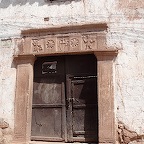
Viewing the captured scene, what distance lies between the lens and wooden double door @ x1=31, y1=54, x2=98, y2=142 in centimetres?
466

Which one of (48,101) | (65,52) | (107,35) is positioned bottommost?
(48,101)

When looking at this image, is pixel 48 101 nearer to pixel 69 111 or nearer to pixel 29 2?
pixel 69 111

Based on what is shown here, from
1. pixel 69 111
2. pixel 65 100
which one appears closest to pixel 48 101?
pixel 65 100

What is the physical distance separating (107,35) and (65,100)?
1.29 meters

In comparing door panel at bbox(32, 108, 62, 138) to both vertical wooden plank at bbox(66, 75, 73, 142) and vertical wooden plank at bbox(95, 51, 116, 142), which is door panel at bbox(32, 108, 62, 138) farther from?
vertical wooden plank at bbox(95, 51, 116, 142)

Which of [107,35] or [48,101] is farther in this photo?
[48,101]

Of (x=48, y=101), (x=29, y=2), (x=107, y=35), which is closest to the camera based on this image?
(x=107, y=35)

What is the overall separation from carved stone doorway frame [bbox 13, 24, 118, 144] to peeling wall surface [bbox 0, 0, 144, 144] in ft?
0.35

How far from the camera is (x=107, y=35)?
4648mm

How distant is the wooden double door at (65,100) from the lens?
Result: 4656 millimetres

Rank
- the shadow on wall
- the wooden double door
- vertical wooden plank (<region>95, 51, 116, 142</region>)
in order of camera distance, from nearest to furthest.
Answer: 1. vertical wooden plank (<region>95, 51, 116, 142</region>)
2. the wooden double door
3. the shadow on wall

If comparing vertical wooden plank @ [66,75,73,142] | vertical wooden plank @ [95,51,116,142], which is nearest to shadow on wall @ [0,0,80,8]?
vertical wooden plank @ [95,51,116,142]

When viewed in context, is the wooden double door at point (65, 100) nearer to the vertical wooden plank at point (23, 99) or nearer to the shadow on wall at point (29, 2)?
the vertical wooden plank at point (23, 99)

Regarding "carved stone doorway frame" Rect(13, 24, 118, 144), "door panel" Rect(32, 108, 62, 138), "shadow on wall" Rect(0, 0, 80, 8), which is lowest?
"door panel" Rect(32, 108, 62, 138)
